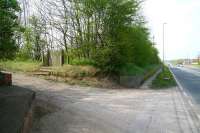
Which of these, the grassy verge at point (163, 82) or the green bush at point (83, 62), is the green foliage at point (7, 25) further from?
the grassy verge at point (163, 82)

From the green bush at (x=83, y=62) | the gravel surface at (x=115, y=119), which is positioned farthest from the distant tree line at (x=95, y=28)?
the gravel surface at (x=115, y=119)

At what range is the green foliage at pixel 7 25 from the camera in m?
8.77

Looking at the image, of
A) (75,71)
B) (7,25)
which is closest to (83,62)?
(75,71)

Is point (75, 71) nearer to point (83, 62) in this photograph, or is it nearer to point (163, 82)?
point (83, 62)

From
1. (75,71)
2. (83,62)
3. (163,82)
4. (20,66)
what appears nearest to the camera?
(75,71)

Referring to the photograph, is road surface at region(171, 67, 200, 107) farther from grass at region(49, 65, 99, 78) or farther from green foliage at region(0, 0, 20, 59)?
green foliage at region(0, 0, 20, 59)

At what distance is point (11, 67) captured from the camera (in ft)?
68.1

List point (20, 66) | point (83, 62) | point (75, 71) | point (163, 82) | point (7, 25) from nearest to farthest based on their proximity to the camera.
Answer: point (7, 25) → point (75, 71) → point (83, 62) → point (20, 66) → point (163, 82)

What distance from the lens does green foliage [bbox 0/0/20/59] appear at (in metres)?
8.77

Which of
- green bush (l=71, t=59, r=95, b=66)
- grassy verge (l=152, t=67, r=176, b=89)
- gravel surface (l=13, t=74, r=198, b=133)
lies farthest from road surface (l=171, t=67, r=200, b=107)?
green bush (l=71, t=59, r=95, b=66)

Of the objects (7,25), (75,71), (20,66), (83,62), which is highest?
(7,25)

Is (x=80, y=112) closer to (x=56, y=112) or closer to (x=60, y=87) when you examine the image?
(x=56, y=112)

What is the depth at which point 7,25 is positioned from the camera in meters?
8.93

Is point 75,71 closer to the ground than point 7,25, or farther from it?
closer to the ground
